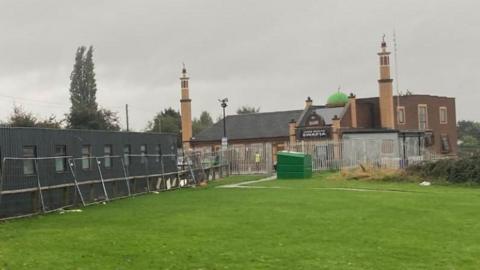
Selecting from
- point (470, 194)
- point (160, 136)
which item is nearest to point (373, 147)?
point (160, 136)

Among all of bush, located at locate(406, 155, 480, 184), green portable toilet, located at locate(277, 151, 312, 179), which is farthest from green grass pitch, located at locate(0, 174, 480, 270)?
green portable toilet, located at locate(277, 151, 312, 179)

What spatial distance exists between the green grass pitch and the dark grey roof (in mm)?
45062

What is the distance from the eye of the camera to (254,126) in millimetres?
70688

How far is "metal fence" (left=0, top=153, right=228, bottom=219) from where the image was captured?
21.1 meters

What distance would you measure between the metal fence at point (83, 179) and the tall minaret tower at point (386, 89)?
28.5 m

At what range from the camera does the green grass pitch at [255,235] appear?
11039 mm

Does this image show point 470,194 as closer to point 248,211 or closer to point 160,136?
point 248,211

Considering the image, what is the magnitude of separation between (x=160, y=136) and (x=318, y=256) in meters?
26.6

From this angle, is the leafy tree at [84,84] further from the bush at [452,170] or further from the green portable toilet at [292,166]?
the bush at [452,170]

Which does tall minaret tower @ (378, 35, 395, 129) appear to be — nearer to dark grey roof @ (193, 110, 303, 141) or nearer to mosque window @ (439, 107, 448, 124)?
dark grey roof @ (193, 110, 303, 141)

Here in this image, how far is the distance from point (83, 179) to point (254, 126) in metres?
43.5

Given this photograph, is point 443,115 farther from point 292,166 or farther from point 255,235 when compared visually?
point 255,235

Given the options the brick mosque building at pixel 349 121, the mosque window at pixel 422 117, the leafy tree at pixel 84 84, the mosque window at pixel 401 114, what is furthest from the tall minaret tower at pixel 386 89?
the leafy tree at pixel 84 84

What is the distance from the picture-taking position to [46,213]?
20984 millimetres
